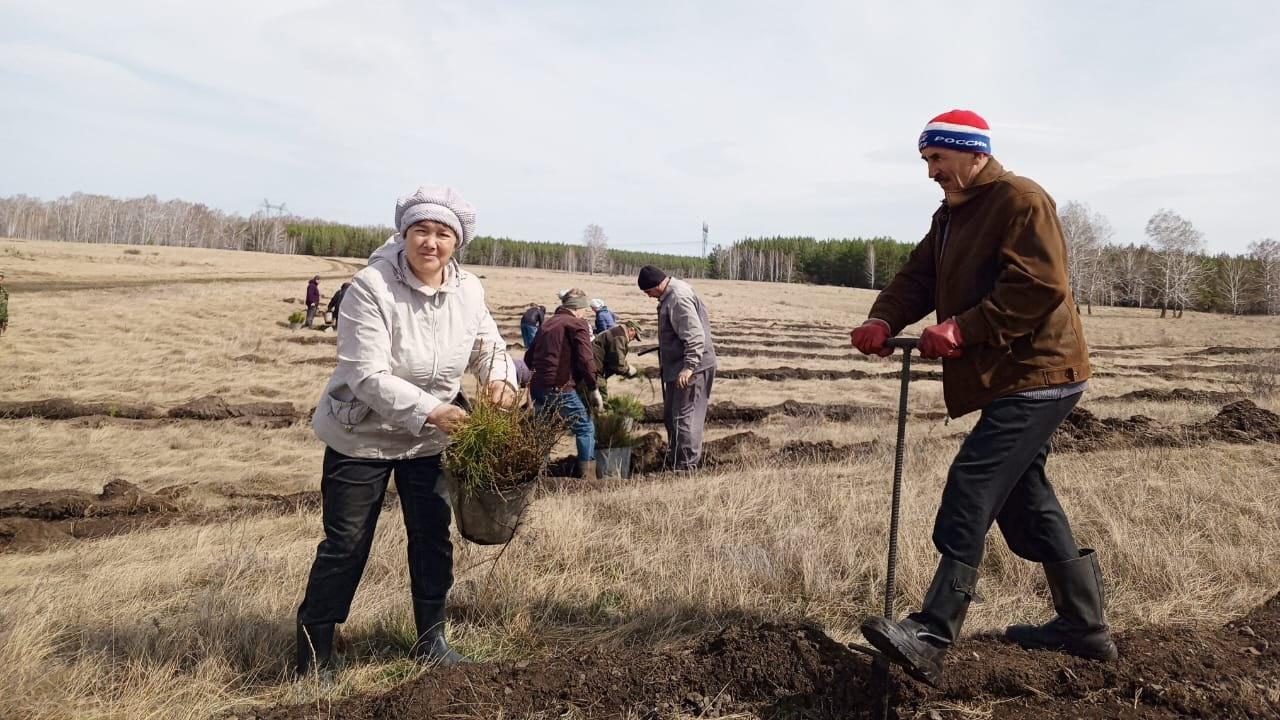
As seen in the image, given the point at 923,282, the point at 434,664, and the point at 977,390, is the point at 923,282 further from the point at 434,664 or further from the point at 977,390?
the point at 434,664

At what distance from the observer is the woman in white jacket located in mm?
3041

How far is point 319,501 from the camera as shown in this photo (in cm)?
747

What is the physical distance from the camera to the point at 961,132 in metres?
3.04

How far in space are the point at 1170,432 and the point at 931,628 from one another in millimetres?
7108

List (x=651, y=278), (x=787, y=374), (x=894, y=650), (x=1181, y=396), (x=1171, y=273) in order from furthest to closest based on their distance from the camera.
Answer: (x=1171, y=273), (x=787, y=374), (x=1181, y=396), (x=651, y=278), (x=894, y=650)

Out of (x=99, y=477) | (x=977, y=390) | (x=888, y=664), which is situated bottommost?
(x=99, y=477)

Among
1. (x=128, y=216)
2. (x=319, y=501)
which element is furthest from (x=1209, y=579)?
(x=128, y=216)

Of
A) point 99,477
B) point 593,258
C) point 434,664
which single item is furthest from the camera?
point 593,258

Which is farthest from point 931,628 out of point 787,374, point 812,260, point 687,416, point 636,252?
point 636,252

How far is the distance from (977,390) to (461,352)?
1.91 meters

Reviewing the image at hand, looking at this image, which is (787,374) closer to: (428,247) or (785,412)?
(785,412)

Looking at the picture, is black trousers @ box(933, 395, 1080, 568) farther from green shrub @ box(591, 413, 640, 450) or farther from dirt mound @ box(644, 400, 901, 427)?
dirt mound @ box(644, 400, 901, 427)

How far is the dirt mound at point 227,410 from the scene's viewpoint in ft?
39.7

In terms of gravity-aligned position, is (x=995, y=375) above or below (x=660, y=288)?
below
